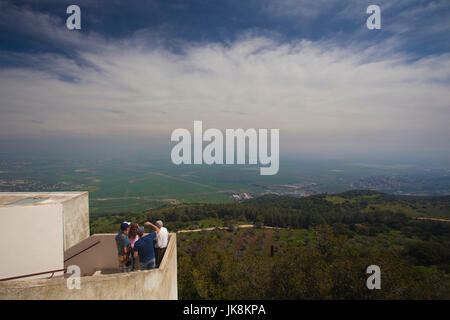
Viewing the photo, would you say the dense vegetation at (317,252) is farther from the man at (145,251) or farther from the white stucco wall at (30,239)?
the white stucco wall at (30,239)

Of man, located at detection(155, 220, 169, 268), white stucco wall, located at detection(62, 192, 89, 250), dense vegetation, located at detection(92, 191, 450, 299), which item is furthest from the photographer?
dense vegetation, located at detection(92, 191, 450, 299)

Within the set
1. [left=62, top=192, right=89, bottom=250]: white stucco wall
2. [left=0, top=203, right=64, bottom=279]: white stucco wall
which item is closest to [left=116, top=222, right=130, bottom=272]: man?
[left=0, top=203, right=64, bottom=279]: white stucco wall

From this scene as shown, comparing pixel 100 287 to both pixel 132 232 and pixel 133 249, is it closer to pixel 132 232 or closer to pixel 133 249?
pixel 133 249

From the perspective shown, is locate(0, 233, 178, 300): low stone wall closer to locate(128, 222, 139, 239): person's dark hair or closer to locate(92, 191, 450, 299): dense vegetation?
locate(128, 222, 139, 239): person's dark hair

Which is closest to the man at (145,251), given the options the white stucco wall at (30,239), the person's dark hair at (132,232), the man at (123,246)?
the man at (123,246)

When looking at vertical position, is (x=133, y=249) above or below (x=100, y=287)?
above

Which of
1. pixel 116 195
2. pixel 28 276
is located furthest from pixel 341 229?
pixel 116 195

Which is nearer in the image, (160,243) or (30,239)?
(30,239)

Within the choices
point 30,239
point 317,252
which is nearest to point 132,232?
point 30,239
